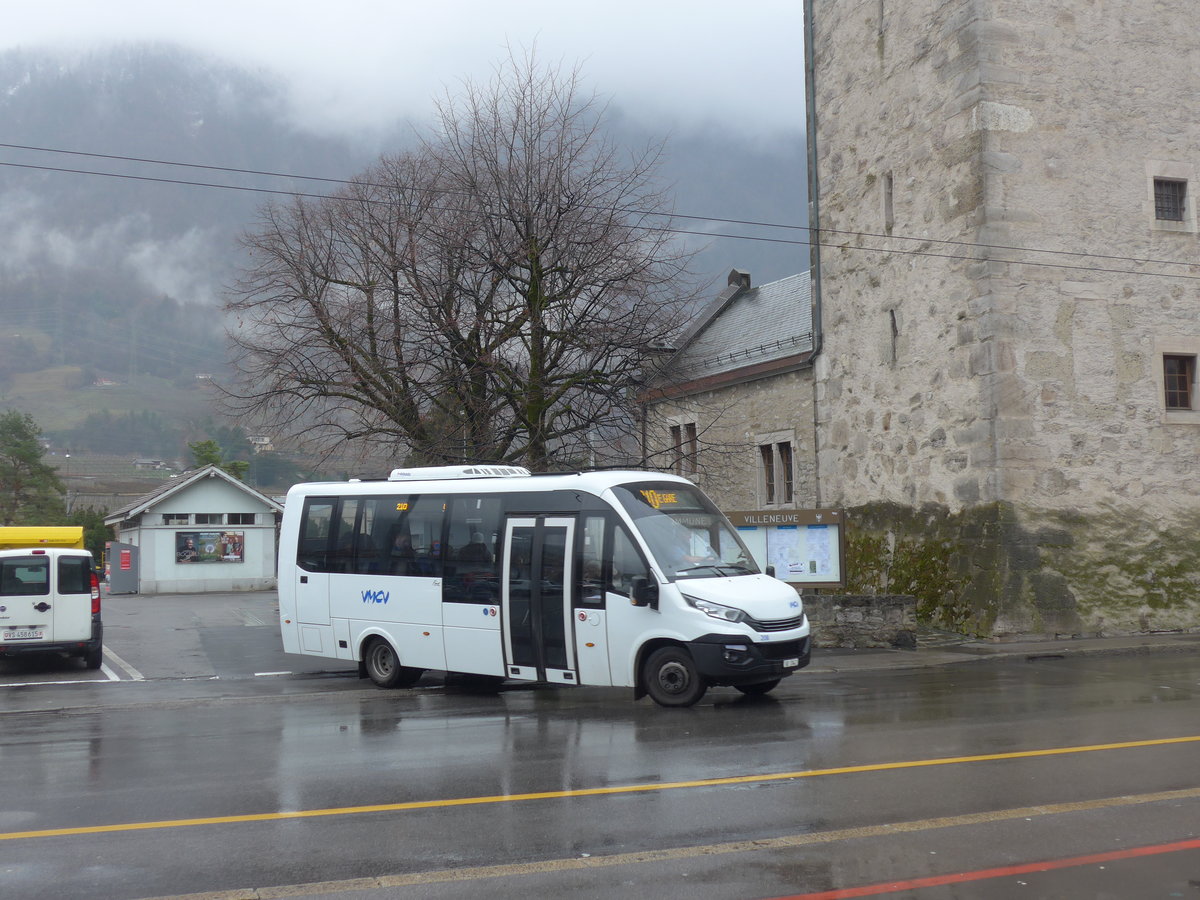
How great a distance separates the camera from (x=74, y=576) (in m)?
18.1

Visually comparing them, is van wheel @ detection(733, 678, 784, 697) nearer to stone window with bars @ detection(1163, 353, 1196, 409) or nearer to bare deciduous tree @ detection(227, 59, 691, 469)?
bare deciduous tree @ detection(227, 59, 691, 469)

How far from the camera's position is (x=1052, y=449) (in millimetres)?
21016

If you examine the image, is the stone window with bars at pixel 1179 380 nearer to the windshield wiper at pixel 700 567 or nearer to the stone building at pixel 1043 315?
the stone building at pixel 1043 315

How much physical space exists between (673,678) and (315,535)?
612cm

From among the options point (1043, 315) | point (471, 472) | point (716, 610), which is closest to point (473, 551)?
point (471, 472)

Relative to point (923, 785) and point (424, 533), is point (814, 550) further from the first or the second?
point (923, 785)

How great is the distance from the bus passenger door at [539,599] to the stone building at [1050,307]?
10.0 metres

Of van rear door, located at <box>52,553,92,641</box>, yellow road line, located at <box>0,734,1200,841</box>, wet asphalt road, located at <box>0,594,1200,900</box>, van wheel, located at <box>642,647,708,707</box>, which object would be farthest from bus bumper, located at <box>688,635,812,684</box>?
van rear door, located at <box>52,553,92,641</box>

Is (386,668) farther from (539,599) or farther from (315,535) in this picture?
(539,599)

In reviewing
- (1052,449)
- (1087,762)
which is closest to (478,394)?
(1052,449)

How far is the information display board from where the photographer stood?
1973cm

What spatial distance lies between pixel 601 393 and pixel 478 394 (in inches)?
97.1

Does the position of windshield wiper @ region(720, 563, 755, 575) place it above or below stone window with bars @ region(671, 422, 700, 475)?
below

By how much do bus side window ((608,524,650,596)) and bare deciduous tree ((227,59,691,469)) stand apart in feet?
29.6
